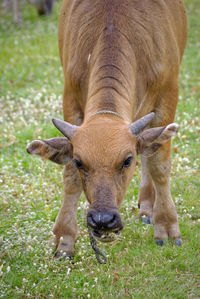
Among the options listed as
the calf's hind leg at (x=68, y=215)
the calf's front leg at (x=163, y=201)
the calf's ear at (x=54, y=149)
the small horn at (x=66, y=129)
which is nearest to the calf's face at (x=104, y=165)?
the small horn at (x=66, y=129)

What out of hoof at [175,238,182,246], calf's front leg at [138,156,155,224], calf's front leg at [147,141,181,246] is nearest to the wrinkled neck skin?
calf's front leg at [147,141,181,246]

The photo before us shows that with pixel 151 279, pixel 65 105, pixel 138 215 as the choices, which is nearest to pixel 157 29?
pixel 65 105

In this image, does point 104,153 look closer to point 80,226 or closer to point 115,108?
point 115,108

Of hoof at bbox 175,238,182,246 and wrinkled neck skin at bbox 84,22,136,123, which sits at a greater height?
wrinkled neck skin at bbox 84,22,136,123

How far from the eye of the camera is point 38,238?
4.92m

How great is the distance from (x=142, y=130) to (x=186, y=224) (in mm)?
1635

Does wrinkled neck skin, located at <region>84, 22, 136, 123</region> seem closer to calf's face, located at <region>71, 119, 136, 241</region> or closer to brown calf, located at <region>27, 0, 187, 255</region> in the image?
brown calf, located at <region>27, 0, 187, 255</region>

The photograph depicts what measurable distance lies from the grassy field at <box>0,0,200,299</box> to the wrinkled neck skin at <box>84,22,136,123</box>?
4.30 ft

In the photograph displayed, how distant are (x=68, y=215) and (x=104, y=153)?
146cm

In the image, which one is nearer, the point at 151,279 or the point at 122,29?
the point at 151,279

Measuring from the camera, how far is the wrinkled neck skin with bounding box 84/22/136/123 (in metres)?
4.30

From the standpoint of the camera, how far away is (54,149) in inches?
168

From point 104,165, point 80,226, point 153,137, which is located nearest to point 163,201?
point 80,226

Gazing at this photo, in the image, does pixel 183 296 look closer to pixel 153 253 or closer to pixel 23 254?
pixel 153 253
